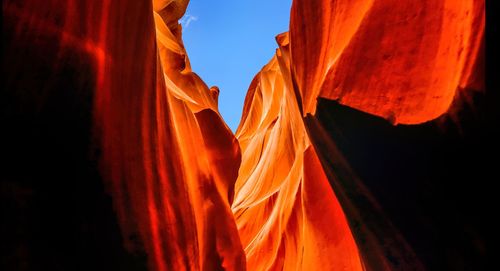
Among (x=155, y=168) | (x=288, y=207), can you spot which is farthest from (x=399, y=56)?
(x=288, y=207)

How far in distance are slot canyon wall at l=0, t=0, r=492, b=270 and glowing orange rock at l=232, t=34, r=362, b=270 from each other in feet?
4.77

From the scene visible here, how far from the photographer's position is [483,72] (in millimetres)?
2213

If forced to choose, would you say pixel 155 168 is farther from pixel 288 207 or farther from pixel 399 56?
pixel 288 207

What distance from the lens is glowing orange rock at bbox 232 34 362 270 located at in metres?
4.87

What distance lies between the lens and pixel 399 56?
2.66 m

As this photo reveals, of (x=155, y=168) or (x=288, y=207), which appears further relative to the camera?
(x=288, y=207)

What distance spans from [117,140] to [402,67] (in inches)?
91.6

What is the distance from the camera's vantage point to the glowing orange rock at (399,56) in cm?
233

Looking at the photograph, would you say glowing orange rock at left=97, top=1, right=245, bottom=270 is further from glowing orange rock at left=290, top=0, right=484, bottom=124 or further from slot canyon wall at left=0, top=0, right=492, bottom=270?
glowing orange rock at left=290, top=0, right=484, bottom=124

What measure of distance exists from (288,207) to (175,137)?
3.63m

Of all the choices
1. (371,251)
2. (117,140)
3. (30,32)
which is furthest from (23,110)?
(371,251)

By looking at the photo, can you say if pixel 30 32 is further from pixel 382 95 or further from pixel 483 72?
pixel 483 72

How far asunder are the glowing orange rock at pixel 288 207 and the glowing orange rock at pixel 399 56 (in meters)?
2.31

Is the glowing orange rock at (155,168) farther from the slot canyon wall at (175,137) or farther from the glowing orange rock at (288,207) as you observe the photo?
the glowing orange rock at (288,207)
